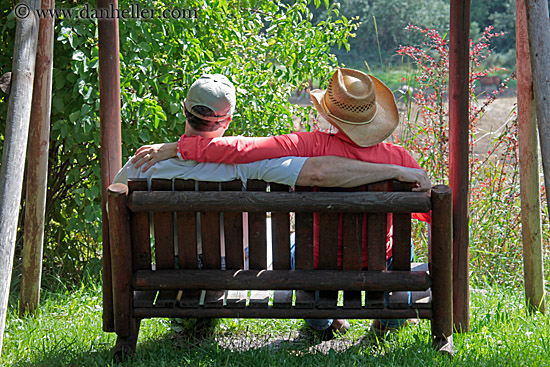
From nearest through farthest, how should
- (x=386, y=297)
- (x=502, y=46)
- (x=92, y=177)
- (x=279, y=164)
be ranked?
1. (x=279, y=164)
2. (x=386, y=297)
3. (x=92, y=177)
4. (x=502, y=46)

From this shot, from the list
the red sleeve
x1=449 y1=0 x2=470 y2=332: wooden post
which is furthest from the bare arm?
x1=449 y1=0 x2=470 y2=332: wooden post

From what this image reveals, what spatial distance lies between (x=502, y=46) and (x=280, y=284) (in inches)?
825

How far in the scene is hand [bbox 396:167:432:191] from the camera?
113 inches

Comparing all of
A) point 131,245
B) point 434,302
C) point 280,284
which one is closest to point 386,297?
point 434,302

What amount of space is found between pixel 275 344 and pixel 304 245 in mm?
717

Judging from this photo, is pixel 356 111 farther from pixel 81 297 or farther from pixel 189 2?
pixel 81 297

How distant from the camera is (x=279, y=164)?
113 inches

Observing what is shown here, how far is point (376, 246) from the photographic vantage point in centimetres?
298

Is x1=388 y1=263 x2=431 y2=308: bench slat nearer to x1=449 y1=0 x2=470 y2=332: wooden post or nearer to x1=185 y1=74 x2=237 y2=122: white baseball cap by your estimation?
x1=449 y1=0 x2=470 y2=332: wooden post

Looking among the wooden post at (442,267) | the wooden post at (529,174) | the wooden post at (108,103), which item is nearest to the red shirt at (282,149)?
the wooden post at (442,267)

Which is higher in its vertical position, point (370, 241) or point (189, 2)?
point (189, 2)

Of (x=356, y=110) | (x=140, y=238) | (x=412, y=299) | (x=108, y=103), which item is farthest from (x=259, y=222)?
(x=108, y=103)

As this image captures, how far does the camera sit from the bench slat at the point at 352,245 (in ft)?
9.72

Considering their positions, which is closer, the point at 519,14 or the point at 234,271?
the point at 234,271
